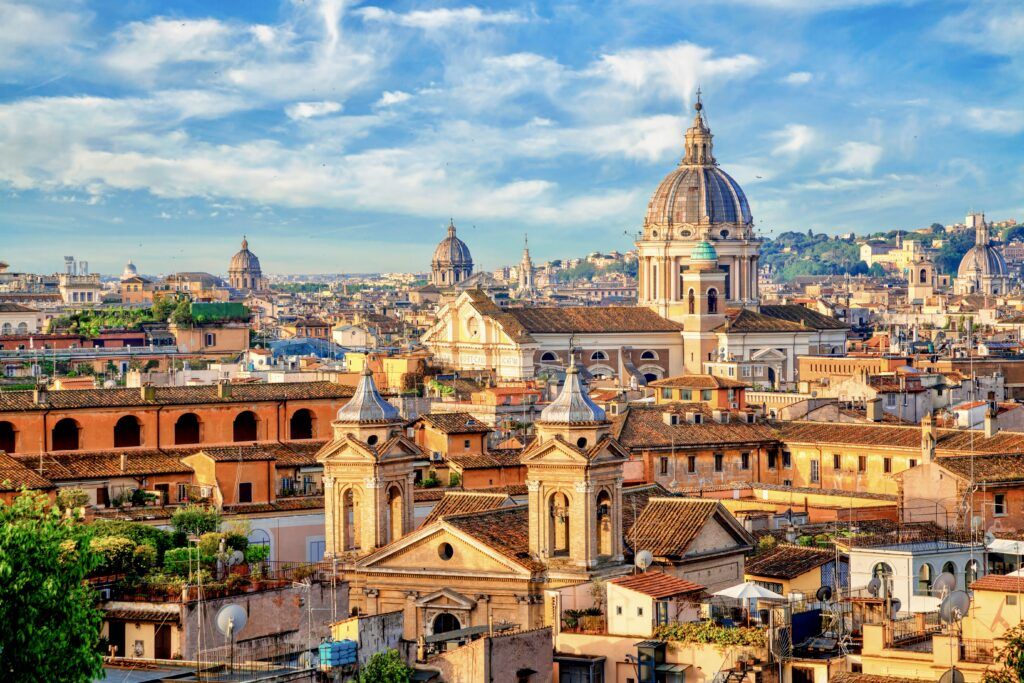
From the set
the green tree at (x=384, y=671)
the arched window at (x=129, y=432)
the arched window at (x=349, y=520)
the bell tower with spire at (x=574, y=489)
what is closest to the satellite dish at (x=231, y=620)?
the green tree at (x=384, y=671)

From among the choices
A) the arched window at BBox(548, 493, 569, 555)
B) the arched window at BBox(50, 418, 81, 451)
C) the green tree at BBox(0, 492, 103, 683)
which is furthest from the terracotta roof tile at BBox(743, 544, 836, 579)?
the arched window at BBox(50, 418, 81, 451)

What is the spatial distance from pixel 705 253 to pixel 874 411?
38818mm

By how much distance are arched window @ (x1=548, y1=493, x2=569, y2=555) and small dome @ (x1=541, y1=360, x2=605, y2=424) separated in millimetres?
899

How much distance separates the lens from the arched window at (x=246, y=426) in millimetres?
38125

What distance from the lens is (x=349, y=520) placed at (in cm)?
2750

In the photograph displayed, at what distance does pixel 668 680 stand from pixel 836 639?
171cm

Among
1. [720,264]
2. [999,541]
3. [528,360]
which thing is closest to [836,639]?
[999,541]

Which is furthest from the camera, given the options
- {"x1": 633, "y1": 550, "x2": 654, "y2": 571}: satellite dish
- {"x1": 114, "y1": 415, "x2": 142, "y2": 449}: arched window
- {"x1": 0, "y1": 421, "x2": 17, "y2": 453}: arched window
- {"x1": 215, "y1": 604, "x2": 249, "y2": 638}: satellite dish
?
{"x1": 114, "y1": 415, "x2": 142, "y2": 449}: arched window

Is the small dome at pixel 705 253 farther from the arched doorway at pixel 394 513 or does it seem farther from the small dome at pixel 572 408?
the small dome at pixel 572 408

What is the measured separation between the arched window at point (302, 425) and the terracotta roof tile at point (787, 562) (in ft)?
42.1

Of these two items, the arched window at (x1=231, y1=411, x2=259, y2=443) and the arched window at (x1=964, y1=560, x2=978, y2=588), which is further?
the arched window at (x1=231, y1=411, x2=259, y2=443)

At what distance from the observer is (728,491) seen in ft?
128

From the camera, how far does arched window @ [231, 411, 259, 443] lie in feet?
125

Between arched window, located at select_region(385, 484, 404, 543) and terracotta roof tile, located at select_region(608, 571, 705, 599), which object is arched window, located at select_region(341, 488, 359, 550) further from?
terracotta roof tile, located at select_region(608, 571, 705, 599)
